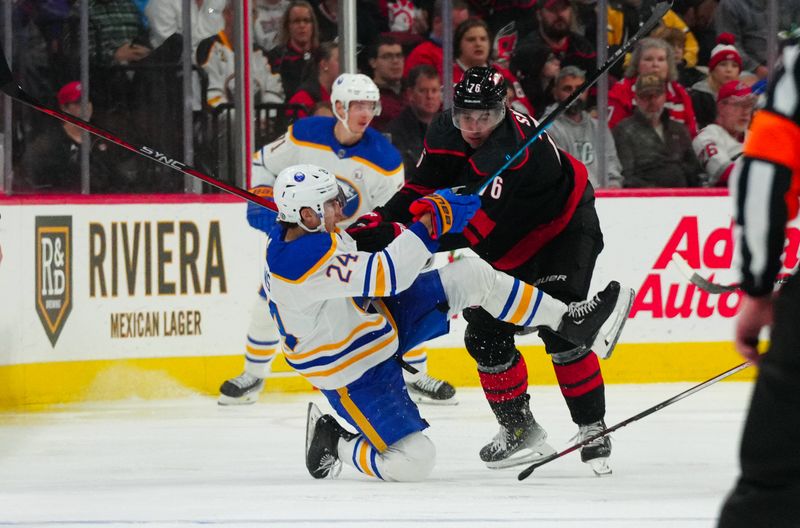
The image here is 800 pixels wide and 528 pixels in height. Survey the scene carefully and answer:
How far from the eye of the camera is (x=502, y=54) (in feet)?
19.1

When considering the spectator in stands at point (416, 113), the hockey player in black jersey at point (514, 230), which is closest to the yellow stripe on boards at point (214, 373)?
the spectator in stands at point (416, 113)

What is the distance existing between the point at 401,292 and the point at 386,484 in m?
0.52

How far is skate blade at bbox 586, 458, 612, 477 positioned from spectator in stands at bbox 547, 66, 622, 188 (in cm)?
233

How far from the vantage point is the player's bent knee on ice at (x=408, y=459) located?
3465 mm

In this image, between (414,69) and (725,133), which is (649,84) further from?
(414,69)

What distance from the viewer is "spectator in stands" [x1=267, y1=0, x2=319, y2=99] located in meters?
5.66

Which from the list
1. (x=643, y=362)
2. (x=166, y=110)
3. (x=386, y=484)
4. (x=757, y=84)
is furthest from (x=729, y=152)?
(x=386, y=484)

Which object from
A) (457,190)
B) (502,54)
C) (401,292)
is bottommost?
(401,292)

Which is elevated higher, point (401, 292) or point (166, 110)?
point (166, 110)

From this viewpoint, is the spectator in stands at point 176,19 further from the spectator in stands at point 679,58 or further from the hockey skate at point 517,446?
the hockey skate at point 517,446

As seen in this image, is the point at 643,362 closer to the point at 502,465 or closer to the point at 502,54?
the point at 502,54

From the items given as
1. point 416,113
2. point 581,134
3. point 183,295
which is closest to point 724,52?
point 581,134

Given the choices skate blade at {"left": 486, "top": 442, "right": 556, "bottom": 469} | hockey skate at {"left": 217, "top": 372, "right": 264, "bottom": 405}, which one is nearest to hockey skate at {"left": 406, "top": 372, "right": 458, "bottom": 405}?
hockey skate at {"left": 217, "top": 372, "right": 264, "bottom": 405}

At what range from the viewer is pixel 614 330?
354cm
